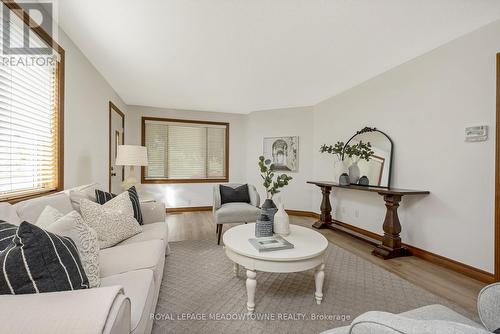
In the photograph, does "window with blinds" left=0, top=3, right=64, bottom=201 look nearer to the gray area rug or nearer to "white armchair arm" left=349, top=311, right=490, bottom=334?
the gray area rug

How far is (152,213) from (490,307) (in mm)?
2638

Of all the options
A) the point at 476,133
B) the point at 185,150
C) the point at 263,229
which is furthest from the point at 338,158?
the point at 185,150

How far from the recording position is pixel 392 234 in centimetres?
278

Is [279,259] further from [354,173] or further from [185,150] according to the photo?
[185,150]

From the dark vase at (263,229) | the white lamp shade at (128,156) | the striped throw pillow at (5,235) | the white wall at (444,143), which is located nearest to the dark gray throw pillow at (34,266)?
the striped throw pillow at (5,235)

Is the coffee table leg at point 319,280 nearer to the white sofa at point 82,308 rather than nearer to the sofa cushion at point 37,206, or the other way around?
the white sofa at point 82,308

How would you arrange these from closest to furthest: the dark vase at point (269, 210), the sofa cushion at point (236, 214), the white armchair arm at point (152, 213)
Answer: the dark vase at point (269, 210)
the white armchair arm at point (152, 213)
the sofa cushion at point (236, 214)

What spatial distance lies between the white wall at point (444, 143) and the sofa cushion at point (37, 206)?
3588mm

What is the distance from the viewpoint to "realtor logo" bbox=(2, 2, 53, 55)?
5.00ft

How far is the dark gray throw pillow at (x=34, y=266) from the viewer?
2.45 ft

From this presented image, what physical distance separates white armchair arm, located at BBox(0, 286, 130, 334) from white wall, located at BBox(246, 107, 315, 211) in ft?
13.8

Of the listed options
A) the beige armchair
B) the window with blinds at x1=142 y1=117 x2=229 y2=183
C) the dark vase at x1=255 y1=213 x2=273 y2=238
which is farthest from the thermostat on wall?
the window with blinds at x1=142 y1=117 x2=229 y2=183

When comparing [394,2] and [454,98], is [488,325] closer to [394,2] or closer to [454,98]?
[394,2]

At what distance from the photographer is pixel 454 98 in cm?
245
